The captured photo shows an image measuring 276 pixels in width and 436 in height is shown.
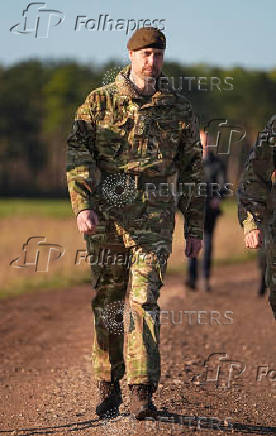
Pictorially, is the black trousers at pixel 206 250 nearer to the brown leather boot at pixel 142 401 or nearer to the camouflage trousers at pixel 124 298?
the camouflage trousers at pixel 124 298

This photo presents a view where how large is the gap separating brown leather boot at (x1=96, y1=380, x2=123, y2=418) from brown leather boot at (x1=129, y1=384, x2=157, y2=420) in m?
0.53

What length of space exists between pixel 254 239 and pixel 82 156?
46.3 inches

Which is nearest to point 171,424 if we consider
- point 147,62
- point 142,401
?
point 142,401

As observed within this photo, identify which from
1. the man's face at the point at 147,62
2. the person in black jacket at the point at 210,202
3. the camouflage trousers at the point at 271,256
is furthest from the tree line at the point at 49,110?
the camouflage trousers at the point at 271,256

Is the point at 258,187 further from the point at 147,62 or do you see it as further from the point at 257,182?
the point at 147,62

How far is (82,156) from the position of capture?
243 inches

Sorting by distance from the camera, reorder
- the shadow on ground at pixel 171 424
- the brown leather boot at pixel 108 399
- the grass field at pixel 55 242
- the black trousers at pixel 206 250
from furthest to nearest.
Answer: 1. the grass field at pixel 55 242
2. the black trousers at pixel 206 250
3. the brown leather boot at pixel 108 399
4. the shadow on ground at pixel 171 424

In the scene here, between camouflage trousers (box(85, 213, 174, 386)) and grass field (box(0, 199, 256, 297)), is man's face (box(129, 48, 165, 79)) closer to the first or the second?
camouflage trousers (box(85, 213, 174, 386))

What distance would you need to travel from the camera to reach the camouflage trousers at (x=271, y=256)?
19.9 feet

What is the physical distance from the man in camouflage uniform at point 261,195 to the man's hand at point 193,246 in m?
0.37

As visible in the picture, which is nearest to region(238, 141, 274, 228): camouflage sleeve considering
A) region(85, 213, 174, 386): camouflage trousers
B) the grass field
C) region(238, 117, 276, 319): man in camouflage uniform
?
region(238, 117, 276, 319): man in camouflage uniform

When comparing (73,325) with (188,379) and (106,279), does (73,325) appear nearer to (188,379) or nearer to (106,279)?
(188,379)

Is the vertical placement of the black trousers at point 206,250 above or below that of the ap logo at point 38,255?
above

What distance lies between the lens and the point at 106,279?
6.24 metres
